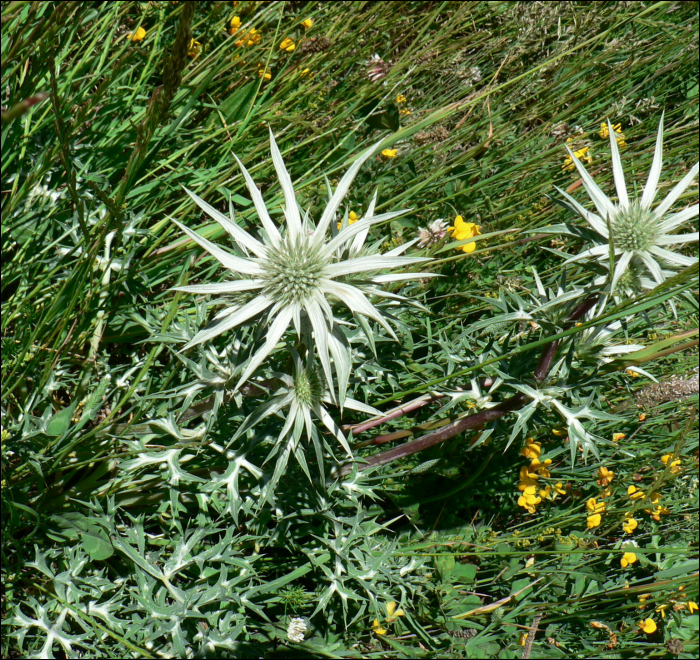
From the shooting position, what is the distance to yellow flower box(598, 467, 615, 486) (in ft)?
7.48

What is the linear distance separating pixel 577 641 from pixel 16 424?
2286 mm

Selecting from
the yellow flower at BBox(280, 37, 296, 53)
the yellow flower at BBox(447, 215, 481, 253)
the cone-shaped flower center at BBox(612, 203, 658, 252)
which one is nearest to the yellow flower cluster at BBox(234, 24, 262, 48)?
the yellow flower at BBox(280, 37, 296, 53)

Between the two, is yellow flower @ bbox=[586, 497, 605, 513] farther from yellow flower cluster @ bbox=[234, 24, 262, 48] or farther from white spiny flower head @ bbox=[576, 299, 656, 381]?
yellow flower cluster @ bbox=[234, 24, 262, 48]

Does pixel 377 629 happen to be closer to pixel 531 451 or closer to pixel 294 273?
pixel 531 451

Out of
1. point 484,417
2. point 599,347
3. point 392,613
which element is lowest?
point 392,613

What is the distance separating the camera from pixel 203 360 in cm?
164

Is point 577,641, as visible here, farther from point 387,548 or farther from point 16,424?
point 16,424

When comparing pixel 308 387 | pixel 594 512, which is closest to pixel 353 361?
pixel 308 387

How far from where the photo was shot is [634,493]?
2203 millimetres

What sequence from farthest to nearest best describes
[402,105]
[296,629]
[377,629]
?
[402,105]
[377,629]
[296,629]

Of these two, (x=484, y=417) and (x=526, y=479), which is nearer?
(x=484, y=417)

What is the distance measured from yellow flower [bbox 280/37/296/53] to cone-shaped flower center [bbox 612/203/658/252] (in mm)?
1919

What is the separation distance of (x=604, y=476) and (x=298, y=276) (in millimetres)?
1672

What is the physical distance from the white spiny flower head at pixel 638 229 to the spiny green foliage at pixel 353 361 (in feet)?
0.23
